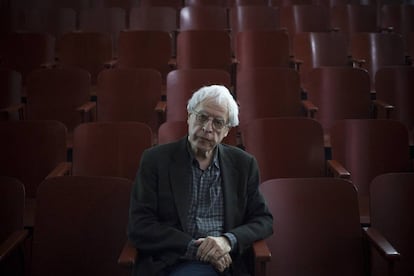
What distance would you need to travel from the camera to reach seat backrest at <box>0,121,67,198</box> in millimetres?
1667

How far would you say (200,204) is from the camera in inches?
46.3

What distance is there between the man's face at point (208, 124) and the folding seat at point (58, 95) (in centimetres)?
98

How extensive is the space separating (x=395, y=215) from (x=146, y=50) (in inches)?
56.9

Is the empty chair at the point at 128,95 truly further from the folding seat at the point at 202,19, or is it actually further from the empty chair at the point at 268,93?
the folding seat at the point at 202,19

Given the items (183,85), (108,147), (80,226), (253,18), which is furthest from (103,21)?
(80,226)

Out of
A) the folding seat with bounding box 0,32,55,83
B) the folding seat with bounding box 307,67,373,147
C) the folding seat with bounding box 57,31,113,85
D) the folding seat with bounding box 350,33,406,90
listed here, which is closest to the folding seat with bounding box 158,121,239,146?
the folding seat with bounding box 307,67,373,147

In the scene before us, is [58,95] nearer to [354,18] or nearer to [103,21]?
[103,21]

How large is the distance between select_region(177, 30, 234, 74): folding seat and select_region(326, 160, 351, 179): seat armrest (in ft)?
2.83

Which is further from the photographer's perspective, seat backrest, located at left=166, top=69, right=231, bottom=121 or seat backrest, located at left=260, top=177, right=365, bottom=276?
seat backrest, located at left=166, top=69, right=231, bottom=121

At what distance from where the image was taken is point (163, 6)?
10.4ft

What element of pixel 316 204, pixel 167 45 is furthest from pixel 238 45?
pixel 316 204

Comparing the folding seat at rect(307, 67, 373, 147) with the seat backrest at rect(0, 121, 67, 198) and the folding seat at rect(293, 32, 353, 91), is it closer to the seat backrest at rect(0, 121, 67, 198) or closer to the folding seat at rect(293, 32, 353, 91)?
the folding seat at rect(293, 32, 353, 91)

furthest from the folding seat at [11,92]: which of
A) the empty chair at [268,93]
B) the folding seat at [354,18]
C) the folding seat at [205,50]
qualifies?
the folding seat at [354,18]

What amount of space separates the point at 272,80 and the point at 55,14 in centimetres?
143
